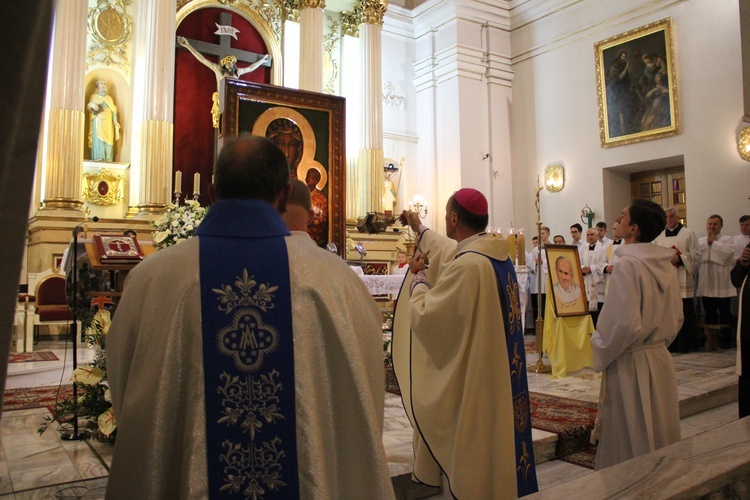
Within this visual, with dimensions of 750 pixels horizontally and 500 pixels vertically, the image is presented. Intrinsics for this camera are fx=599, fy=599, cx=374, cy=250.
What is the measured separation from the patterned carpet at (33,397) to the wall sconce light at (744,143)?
10.6 m

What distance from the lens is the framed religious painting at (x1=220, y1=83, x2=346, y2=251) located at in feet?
23.1

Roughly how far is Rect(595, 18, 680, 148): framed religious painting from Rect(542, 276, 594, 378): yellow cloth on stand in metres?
6.40

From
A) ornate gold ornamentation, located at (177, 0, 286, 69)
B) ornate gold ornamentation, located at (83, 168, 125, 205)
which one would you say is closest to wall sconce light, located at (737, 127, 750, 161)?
ornate gold ornamentation, located at (177, 0, 286, 69)

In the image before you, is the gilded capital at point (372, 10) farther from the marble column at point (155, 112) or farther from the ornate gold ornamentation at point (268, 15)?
the marble column at point (155, 112)

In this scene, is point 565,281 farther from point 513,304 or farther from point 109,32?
point 109,32

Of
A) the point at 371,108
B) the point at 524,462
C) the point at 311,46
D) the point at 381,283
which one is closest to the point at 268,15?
the point at 311,46

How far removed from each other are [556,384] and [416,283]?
375cm

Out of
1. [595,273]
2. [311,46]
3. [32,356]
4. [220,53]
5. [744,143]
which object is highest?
[311,46]

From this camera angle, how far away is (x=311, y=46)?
1254 centimetres

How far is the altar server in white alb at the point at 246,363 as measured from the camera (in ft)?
4.74

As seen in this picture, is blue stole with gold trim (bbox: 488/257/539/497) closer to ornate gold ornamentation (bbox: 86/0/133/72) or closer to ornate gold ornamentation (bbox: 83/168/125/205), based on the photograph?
ornate gold ornamentation (bbox: 83/168/125/205)

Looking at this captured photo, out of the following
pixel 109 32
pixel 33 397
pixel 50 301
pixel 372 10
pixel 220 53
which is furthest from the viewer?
pixel 372 10

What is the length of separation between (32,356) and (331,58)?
9.41 meters

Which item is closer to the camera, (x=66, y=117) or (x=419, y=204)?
(x=66, y=117)
